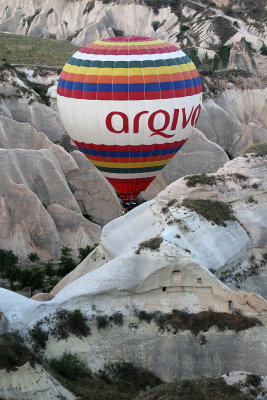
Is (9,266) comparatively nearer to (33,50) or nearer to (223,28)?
(33,50)

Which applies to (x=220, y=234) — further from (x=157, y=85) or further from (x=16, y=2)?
(x=16, y=2)

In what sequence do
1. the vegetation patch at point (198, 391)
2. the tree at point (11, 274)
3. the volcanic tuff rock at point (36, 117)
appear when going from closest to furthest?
1. the vegetation patch at point (198, 391)
2. the tree at point (11, 274)
3. the volcanic tuff rock at point (36, 117)

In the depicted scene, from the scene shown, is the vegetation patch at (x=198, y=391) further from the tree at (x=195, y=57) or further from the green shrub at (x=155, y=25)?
the green shrub at (x=155, y=25)

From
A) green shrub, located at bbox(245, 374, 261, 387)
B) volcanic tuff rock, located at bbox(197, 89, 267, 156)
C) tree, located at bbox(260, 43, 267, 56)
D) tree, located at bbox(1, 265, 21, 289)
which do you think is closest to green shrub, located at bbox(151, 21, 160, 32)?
tree, located at bbox(260, 43, 267, 56)

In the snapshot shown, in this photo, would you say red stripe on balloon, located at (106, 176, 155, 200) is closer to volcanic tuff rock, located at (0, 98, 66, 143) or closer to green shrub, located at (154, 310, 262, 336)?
green shrub, located at (154, 310, 262, 336)

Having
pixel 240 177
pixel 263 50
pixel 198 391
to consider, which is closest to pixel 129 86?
pixel 240 177

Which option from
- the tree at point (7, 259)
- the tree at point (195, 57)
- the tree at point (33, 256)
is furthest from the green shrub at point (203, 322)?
the tree at point (195, 57)
